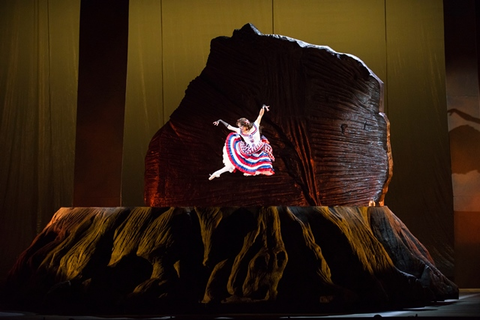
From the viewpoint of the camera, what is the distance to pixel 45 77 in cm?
632

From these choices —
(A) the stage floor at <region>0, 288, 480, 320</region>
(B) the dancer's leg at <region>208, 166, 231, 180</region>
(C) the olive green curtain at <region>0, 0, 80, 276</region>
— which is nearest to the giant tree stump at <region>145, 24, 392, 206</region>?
(B) the dancer's leg at <region>208, 166, 231, 180</region>

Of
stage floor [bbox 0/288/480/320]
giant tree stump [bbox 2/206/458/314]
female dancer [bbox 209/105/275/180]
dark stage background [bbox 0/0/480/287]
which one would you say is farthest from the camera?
dark stage background [bbox 0/0/480/287]

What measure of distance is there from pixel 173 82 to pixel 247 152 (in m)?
2.66

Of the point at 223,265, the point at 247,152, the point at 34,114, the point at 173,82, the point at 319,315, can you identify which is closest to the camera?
the point at 319,315

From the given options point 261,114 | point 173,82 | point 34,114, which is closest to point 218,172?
point 261,114

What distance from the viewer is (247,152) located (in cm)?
387

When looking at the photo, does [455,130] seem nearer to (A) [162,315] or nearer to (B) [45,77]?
(A) [162,315]

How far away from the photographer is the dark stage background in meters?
6.13

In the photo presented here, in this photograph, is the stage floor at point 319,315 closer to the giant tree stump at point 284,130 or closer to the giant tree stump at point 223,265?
the giant tree stump at point 223,265

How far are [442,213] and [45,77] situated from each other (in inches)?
142

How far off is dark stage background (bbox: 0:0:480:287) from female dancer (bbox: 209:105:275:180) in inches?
93.6

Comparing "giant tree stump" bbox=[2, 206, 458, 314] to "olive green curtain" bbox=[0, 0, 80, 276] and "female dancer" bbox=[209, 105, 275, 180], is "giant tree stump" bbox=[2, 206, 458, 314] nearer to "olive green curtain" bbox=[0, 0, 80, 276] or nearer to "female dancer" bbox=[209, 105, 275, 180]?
"female dancer" bbox=[209, 105, 275, 180]

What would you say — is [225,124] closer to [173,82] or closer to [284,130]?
[284,130]

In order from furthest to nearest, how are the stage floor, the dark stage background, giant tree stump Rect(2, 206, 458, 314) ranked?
the dark stage background < giant tree stump Rect(2, 206, 458, 314) < the stage floor
